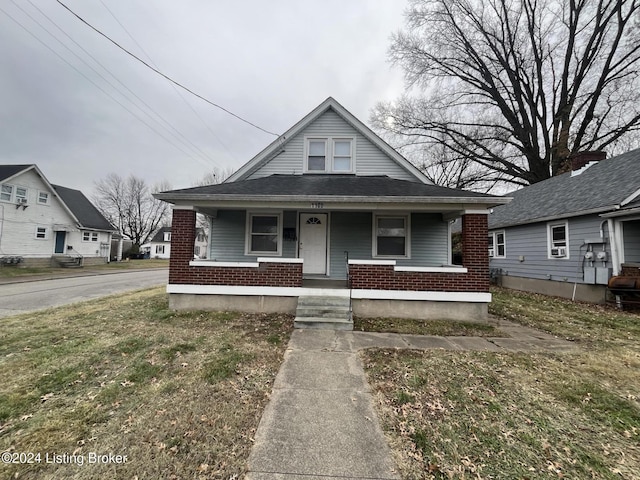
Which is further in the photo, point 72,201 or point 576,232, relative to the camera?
point 72,201

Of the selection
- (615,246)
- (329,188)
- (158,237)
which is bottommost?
(615,246)

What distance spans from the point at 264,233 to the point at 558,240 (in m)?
11.3

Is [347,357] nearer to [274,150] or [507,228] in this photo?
[274,150]

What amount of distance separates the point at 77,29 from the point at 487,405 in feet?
40.0

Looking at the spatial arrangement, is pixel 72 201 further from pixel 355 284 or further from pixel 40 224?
pixel 355 284

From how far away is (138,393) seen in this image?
125 inches

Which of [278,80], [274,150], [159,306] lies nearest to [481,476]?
[159,306]

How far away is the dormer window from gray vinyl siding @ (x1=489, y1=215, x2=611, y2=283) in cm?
840

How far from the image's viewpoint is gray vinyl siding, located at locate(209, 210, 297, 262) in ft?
29.0

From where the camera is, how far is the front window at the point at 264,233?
8883 mm

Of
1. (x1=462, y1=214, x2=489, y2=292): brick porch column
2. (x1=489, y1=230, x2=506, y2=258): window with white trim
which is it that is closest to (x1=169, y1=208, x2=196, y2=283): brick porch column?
(x1=462, y1=214, x2=489, y2=292): brick porch column

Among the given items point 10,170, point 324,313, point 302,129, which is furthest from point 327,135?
point 10,170

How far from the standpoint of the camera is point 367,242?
345 inches

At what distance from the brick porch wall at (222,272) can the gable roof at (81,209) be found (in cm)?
2426
